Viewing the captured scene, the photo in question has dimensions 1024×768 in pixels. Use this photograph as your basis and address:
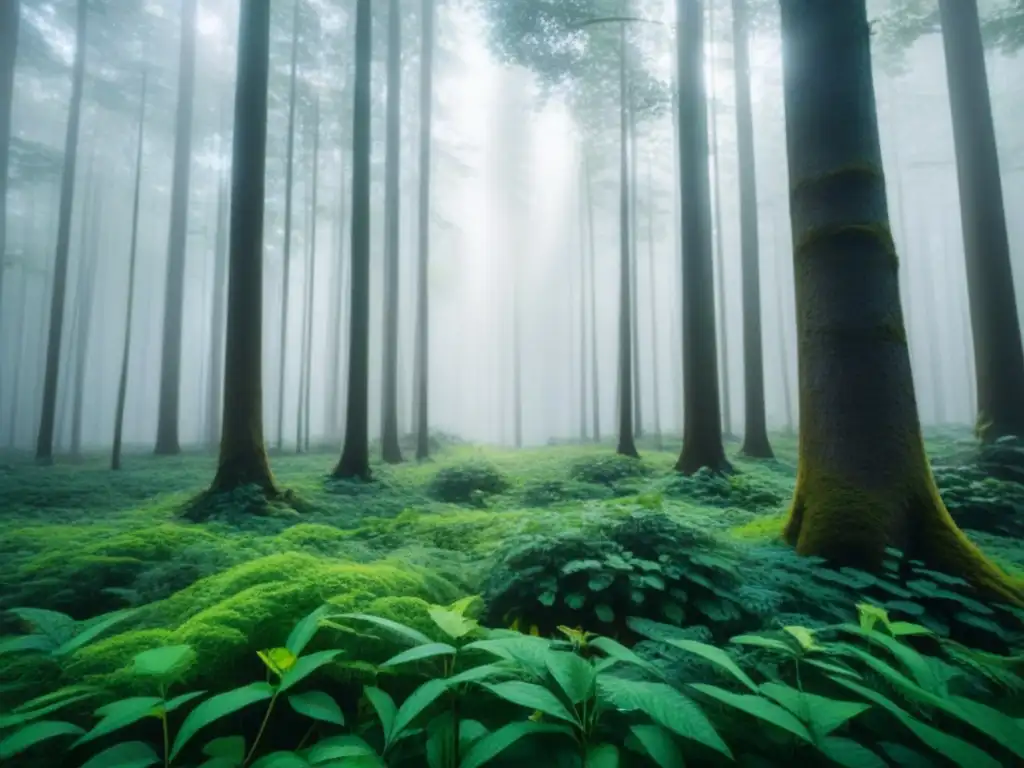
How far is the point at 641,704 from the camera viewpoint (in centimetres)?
129

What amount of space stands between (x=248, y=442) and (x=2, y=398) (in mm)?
53620

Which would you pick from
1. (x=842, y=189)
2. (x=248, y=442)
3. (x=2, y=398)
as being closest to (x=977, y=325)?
(x=842, y=189)

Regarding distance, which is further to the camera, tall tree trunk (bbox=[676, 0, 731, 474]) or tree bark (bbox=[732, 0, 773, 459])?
tree bark (bbox=[732, 0, 773, 459])

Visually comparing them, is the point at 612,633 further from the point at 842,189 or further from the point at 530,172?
the point at 530,172

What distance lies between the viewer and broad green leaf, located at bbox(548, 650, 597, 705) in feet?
4.17

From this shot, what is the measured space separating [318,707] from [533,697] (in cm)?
63

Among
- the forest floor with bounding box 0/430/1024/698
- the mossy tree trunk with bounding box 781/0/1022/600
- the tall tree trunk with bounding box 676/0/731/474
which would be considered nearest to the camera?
the forest floor with bounding box 0/430/1024/698

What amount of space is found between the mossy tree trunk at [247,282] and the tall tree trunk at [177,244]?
523 inches

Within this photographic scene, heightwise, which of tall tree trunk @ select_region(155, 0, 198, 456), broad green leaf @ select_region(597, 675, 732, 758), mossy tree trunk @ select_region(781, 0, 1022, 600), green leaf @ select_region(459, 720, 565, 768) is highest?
tall tree trunk @ select_region(155, 0, 198, 456)

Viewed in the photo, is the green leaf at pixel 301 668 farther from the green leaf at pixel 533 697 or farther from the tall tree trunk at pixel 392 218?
the tall tree trunk at pixel 392 218

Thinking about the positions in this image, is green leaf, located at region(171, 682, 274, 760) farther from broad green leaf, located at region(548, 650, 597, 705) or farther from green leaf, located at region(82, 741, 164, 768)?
broad green leaf, located at region(548, 650, 597, 705)

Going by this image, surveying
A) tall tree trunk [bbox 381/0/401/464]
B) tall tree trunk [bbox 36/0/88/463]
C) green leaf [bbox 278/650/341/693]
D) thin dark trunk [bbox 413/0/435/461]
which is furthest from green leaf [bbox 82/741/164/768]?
tall tree trunk [bbox 36/0/88/463]

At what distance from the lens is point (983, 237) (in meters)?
8.30

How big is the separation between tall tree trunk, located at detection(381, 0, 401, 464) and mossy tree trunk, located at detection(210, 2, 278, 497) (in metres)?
6.44
